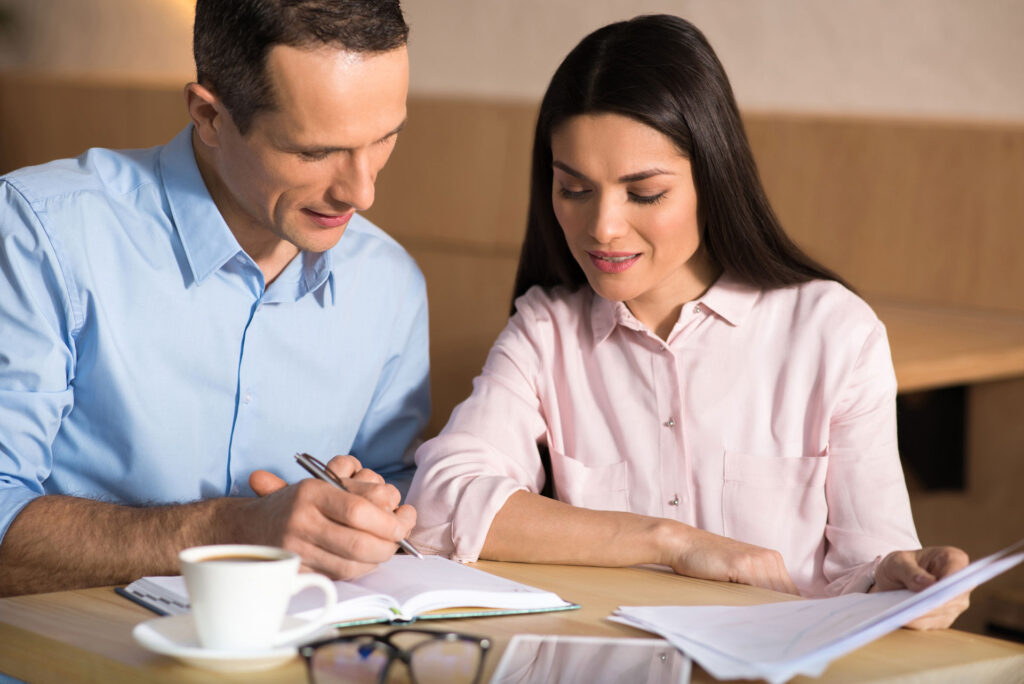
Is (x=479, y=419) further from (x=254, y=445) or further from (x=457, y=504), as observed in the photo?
(x=254, y=445)

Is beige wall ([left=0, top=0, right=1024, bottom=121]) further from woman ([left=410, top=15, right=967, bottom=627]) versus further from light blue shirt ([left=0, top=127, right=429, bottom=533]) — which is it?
light blue shirt ([left=0, top=127, right=429, bottom=533])

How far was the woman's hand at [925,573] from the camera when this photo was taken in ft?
3.51

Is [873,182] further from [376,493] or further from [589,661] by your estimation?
[589,661]

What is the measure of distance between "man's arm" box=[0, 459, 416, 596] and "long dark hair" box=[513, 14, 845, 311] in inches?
23.8

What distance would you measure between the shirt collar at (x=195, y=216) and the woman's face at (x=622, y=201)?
17.9 inches

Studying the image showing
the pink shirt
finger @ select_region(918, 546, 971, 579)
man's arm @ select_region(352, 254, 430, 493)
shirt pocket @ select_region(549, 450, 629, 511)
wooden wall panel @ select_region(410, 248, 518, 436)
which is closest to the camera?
finger @ select_region(918, 546, 971, 579)

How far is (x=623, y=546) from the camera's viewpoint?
1.30m

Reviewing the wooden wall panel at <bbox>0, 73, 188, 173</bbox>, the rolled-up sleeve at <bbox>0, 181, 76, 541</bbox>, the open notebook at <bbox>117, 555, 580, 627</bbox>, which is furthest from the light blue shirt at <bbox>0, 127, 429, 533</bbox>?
the wooden wall panel at <bbox>0, 73, 188, 173</bbox>

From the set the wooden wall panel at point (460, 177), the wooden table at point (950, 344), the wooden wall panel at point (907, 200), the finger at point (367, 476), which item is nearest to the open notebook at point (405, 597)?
the finger at point (367, 476)

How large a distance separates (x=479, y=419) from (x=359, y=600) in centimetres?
55

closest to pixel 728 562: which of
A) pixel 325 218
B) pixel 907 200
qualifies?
pixel 325 218

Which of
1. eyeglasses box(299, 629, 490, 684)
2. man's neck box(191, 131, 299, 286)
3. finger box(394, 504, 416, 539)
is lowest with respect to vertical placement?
eyeglasses box(299, 629, 490, 684)

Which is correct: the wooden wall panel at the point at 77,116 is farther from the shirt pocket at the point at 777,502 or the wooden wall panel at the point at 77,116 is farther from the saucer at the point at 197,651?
the saucer at the point at 197,651

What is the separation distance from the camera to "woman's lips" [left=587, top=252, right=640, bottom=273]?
5.01ft
